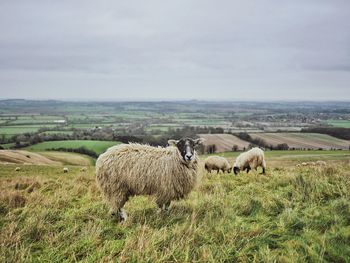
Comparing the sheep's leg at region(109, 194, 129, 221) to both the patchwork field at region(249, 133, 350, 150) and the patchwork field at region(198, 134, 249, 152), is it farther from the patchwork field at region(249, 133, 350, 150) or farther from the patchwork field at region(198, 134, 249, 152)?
the patchwork field at region(249, 133, 350, 150)

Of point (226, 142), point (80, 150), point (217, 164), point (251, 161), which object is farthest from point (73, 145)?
point (251, 161)

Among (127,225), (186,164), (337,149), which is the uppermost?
(186,164)

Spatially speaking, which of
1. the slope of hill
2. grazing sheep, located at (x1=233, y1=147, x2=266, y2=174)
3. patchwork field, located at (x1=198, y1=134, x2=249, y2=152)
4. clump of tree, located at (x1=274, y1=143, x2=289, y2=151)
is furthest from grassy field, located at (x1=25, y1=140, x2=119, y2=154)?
grazing sheep, located at (x1=233, y1=147, x2=266, y2=174)

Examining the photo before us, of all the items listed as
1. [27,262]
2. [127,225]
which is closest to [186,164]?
[127,225]

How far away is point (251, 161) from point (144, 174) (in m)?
11.1

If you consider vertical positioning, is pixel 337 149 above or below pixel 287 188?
below

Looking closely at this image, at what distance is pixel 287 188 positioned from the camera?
845 cm

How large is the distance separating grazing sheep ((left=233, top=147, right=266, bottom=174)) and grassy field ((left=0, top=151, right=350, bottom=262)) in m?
8.59

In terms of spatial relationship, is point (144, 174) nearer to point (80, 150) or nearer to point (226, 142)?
point (80, 150)

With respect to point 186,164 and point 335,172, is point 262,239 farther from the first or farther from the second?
point 335,172

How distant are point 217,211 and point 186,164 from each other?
186 centimetres

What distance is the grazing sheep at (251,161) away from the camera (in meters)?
17.1

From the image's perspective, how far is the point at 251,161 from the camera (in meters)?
17.5

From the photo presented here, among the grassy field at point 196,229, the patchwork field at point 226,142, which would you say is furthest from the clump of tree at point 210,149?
the grassy field at point 196,229
